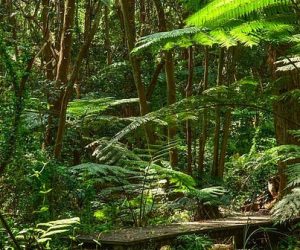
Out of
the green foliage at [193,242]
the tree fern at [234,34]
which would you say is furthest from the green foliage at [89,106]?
the tree fern at [234,34]

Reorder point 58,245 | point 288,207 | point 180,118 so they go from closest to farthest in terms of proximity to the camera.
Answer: point 288,207
point 58,245
point 180,118

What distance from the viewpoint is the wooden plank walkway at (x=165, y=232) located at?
4223mm

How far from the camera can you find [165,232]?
4617 millimetres

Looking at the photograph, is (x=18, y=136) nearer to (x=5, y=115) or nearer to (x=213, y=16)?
(x=5, y=115)

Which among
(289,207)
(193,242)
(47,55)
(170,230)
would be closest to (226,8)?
(289,207)

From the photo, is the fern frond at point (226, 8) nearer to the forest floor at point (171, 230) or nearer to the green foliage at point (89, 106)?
the forest floor at point (171, 230)

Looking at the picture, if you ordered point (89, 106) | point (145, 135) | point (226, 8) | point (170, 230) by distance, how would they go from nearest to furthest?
point (226, 8), point (170, 230), point (145, 135), point (89, 106)

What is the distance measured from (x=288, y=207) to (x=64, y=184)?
2.22m

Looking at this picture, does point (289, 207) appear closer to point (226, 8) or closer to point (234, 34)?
point (226, 8)

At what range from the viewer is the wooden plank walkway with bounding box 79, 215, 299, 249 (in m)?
4.22

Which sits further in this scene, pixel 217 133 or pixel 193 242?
pixel 217 133

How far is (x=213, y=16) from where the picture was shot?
341 cm

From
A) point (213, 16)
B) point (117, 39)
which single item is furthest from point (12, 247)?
point (117, 39)

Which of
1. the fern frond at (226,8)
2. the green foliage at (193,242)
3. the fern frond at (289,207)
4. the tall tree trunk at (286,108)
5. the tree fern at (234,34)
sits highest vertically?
the fern frond at (226,8)
